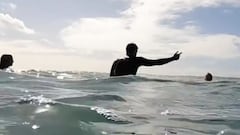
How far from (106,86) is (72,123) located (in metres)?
5.75

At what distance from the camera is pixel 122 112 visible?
7.02 meters

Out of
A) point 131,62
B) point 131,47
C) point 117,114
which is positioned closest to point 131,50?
point 131,47

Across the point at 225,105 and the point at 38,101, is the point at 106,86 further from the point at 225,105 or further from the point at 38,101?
the point at 38,101

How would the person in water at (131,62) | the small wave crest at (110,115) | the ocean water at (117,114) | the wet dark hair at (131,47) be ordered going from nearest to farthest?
the ocean water at (117,114) → the small wave crest at (110,115) → the wet dark hair at (131,47) → the person in water at (131,62)

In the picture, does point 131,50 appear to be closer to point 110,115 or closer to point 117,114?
point 117,114

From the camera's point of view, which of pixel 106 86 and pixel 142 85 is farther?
pixel 142 85

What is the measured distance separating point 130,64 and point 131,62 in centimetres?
6

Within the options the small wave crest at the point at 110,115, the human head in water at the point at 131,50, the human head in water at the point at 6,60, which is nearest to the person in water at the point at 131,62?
the human head in water at the point at 131,50

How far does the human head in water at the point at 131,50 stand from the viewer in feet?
40.7

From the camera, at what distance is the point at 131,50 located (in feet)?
41.3

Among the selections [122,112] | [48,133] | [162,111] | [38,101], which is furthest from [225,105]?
[48,133]

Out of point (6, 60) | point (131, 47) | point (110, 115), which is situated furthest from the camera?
point (6, 60)

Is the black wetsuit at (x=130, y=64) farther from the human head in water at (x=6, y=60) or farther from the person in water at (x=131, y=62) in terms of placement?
the human head in water at (x=6, y=60)

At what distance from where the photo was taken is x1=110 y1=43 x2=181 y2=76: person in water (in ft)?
41.2
